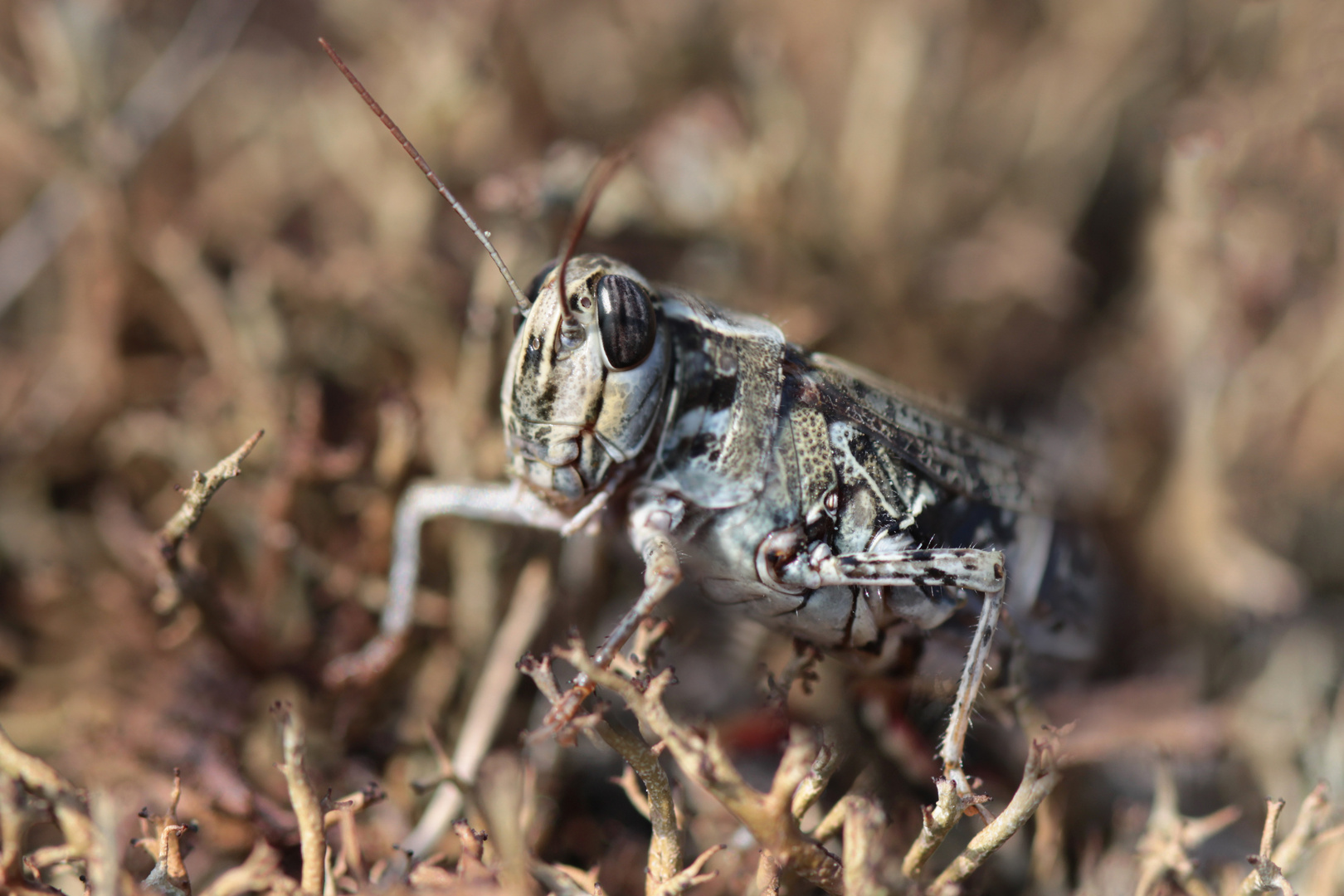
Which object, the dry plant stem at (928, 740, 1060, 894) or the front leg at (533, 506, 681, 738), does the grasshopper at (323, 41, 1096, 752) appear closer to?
→ the front leg at (533, 506, 681, 738)

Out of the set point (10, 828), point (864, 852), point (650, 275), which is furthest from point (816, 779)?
point (650, 275)

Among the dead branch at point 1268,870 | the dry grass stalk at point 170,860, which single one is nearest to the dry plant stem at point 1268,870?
the dead branch at point 1268,870

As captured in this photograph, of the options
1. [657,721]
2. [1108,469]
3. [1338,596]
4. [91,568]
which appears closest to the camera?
[657,721]

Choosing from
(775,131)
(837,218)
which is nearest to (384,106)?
(775,131)

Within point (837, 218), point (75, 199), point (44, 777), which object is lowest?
point (44, 777)

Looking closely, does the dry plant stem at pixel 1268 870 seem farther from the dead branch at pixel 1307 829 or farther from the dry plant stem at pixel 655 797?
the dry plant stem at pixel 655 797

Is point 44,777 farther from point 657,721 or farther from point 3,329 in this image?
point 3,329

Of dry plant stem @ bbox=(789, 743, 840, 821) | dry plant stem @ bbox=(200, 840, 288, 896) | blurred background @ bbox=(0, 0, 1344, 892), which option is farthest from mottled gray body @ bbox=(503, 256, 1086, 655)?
dry plant stem @ bbox=(200, 840, 288, 896)
